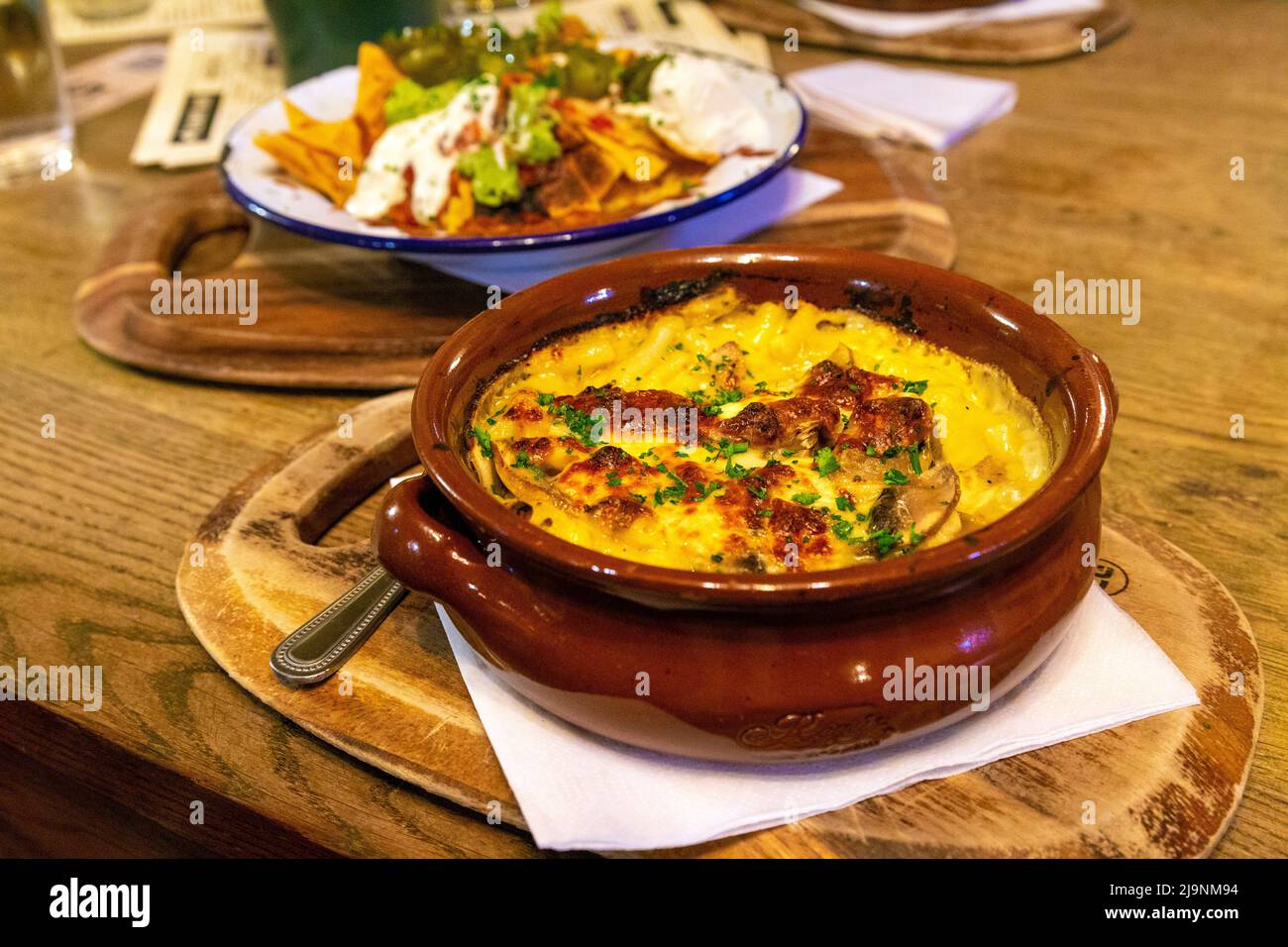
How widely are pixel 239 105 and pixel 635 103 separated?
5.07 feet

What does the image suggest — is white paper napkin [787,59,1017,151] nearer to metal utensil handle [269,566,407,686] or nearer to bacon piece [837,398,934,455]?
bacon piece [837,398,934,455]

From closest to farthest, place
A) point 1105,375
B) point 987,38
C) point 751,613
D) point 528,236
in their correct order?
1. point 751,613
2. point 1105,375
3. point 528,236
4. point 987,38

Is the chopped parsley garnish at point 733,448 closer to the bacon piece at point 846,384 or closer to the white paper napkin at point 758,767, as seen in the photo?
the bacon piece at point 846,384

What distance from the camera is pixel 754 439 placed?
139 cm

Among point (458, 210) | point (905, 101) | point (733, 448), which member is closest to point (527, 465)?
point (733, 448)

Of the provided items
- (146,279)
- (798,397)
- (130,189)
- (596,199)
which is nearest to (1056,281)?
(596,199)

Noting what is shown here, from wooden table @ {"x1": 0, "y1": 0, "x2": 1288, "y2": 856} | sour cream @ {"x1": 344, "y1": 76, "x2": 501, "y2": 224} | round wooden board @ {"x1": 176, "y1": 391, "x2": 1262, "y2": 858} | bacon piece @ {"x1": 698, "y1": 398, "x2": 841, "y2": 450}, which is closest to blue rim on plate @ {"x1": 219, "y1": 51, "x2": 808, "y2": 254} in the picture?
sour cream @ {"x1": 344, "y1": 76, "x2": 501, "y2": 224}

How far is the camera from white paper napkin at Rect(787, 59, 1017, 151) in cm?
301

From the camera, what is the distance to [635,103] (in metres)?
2.55

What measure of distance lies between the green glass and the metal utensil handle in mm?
2145

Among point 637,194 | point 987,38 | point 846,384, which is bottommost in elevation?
point 987,38

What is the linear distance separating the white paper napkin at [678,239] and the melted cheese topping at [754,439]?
23.9 inches

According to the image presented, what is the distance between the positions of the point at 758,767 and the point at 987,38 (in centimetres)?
299

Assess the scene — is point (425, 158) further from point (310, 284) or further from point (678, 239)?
point (678, 239)
